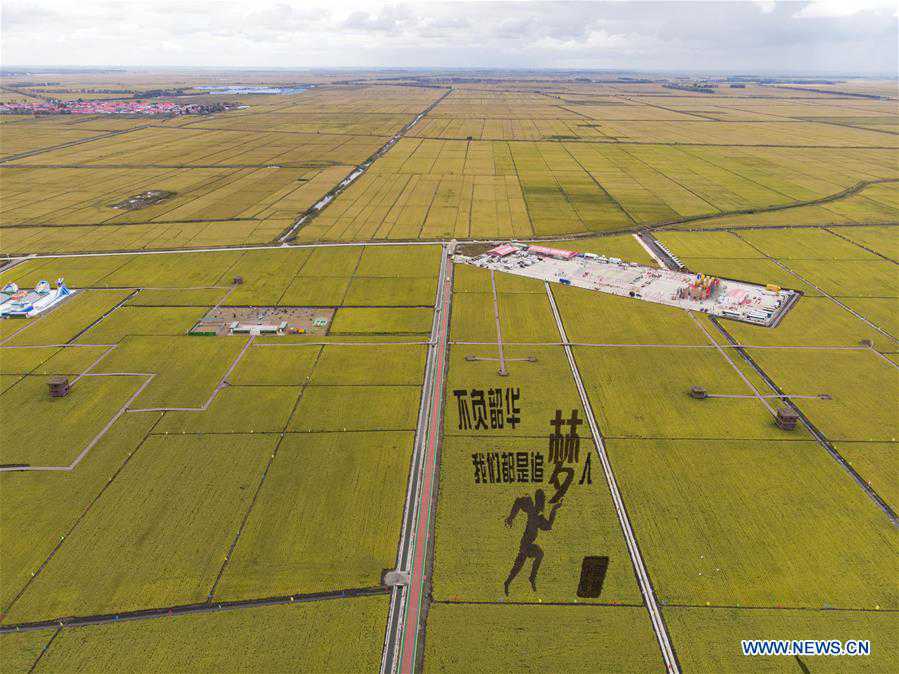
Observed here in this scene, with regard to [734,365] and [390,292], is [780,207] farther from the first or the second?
[390,292]

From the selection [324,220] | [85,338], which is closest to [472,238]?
[324,220]

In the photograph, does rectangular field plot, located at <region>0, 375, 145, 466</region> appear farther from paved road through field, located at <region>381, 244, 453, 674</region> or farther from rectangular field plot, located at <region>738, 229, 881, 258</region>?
rectangular field plot, located at <region>738, 229, 881, 258</region>

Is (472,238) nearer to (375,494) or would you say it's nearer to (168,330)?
(168,330)

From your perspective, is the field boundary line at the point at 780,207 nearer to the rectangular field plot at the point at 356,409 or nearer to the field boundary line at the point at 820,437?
the field boundary line at the point at 820,437

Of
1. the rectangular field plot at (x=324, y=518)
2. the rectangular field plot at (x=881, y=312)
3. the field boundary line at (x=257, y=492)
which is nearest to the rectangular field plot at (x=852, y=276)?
the rectangular field plot at (x=881, y=312)

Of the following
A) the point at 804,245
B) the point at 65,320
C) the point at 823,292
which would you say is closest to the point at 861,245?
the point at 804,245

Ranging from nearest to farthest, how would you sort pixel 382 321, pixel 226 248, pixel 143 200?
pixel 382 321 → pixel 226 248 → pixel 143 200

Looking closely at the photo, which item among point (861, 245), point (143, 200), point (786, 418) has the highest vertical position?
point (143, 200)
